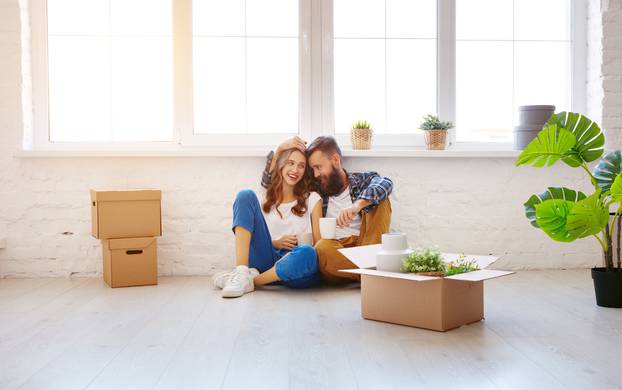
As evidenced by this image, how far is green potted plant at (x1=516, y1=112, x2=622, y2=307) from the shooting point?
2965 millimetres

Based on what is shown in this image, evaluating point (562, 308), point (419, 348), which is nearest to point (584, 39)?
point (562, 308)

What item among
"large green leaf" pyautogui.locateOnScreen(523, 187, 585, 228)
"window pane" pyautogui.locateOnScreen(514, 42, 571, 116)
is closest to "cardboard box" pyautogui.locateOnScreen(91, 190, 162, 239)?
"large green leaf" pyautogui.locateOnScreen(523, 187, 585, 228)

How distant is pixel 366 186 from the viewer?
Result: 3910mm

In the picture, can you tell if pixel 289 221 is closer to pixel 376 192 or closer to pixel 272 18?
pixel 376 192

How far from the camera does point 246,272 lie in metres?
3.56

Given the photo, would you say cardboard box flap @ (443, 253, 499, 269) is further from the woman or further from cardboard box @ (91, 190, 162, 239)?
cardboard box @ (91, 190, 162, 239)

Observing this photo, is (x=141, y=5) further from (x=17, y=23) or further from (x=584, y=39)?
(x=584, y=39)

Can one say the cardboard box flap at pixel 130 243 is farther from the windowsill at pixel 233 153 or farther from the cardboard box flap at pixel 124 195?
the windowsill at pixel 233 153

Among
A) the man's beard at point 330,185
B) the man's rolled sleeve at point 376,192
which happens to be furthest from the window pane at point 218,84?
the man's rolled sleeve at point 376,192

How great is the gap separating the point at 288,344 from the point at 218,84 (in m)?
2.26

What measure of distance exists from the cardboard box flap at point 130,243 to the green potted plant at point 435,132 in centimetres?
172

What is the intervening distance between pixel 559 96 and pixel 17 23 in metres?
3.33

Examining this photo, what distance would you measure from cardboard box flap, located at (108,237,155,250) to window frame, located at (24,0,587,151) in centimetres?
74

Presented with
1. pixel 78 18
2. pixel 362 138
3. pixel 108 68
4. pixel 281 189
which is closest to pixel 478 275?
pixel 281 189
